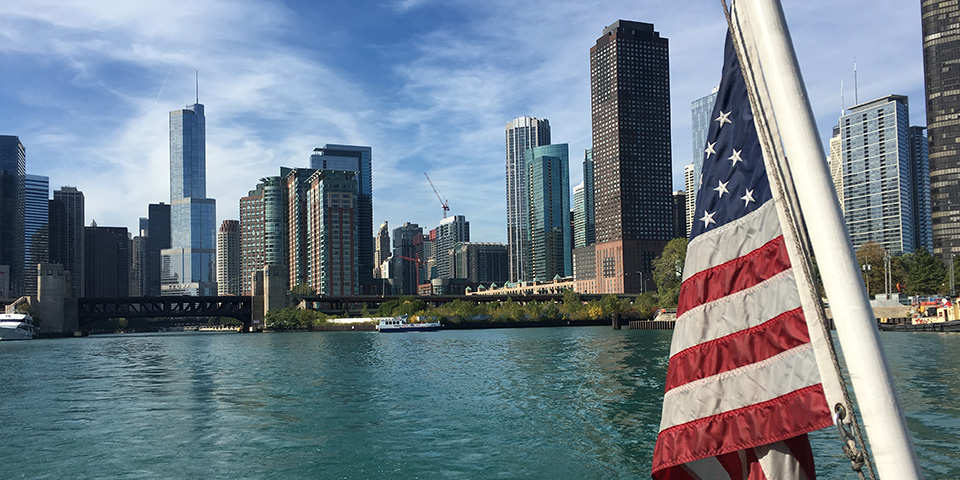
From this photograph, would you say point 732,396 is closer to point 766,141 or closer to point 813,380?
point 813,380

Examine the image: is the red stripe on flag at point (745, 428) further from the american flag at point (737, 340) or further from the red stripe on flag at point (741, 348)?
the red stripe on flag at point (741, 348)

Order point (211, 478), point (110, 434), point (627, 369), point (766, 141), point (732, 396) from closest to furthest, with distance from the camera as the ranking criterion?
1. point (766, 141)
2. point (732, 396)
3. point (211, 478)
4. point (110, 434)
5. point (627, 369)

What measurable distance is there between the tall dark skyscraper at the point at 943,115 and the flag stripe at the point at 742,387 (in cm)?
17942

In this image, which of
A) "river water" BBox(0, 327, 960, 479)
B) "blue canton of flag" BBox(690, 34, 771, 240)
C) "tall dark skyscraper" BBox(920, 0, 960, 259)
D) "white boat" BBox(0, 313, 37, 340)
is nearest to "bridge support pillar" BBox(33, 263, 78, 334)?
"white boat" BBox(0, 313, 37, 340)

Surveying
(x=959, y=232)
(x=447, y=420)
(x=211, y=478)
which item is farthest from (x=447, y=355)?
(x=959, y=232)

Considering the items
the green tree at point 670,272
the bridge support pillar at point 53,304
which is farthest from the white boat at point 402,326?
the bridge support pillar at point 53,304

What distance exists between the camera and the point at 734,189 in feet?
17.4

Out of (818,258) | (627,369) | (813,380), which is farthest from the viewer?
(627,369)

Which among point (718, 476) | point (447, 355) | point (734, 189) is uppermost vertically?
point (734, 189)

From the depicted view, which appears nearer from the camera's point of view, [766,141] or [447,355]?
[766,141]

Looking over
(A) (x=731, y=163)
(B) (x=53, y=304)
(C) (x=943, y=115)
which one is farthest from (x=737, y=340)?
(B) (x=53, y=304)

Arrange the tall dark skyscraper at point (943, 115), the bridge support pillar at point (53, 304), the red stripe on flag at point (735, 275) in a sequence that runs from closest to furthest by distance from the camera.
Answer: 1. the red stripe on flag at point (735, 275)
2. the tall dark skyscraper at point (943, 115)
3. the bridge support pillar at point (53, 304)

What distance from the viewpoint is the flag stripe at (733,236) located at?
201 inches

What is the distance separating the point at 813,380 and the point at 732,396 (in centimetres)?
57
